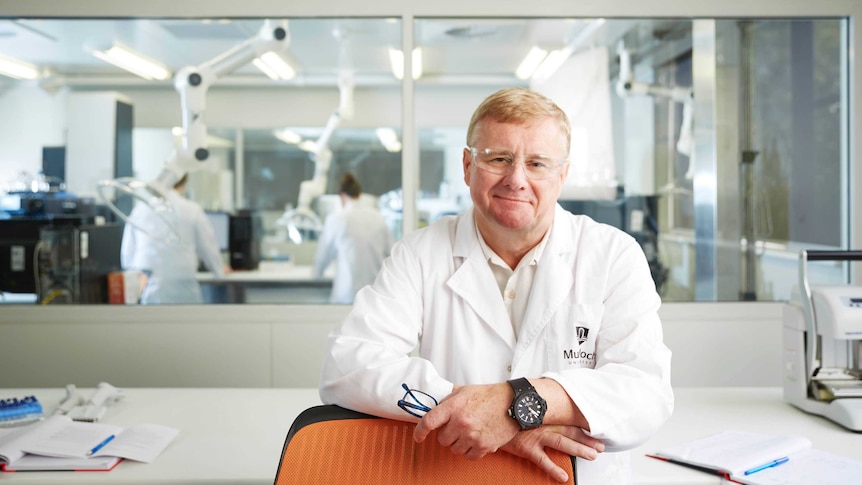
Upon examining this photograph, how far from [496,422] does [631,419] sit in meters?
0.27

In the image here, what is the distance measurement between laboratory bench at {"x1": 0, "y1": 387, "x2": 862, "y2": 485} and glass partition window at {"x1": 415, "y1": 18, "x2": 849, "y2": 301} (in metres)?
1.52

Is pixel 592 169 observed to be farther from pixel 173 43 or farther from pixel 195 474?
pixel 195 474

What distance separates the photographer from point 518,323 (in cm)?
154

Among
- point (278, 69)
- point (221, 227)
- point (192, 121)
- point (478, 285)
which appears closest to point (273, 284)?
point (221, 227)

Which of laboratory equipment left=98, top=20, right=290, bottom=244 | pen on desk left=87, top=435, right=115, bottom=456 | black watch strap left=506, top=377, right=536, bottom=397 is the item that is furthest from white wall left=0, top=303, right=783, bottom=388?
black watch strap left=506, top=377, right=536, bottom=397

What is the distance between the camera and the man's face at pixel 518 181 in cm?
141

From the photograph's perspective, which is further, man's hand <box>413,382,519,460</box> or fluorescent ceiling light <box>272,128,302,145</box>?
fluorescent ceiling light <box>272,128,302,145</box>

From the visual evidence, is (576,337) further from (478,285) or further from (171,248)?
(171,248)

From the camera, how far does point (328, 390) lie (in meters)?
1.38

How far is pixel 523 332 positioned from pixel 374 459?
0.49 metres

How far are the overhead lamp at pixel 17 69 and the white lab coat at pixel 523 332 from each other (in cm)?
321

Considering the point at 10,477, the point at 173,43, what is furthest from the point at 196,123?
the point at 10,477

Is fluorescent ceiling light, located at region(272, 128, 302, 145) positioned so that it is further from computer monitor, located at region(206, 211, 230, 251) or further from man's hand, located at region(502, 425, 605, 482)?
man's hand, located at region(502, 425, 605, 482)

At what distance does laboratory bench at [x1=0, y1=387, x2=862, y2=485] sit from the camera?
1.47 metres
